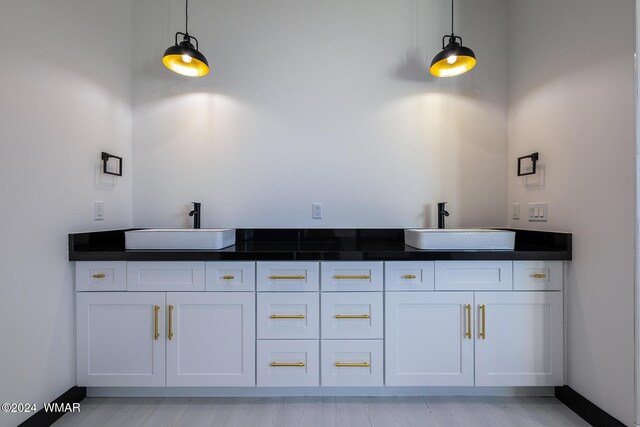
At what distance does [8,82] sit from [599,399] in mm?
3260

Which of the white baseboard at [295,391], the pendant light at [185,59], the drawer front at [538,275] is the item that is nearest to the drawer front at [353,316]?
the white baseboard at [295,391]

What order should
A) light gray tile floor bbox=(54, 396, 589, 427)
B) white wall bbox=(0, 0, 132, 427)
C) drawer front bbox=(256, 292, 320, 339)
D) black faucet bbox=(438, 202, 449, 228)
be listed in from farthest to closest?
black faucet bbox=(438, 202, 449, 228) < drawer front bbox=(256, 292, 320, 339) < light gray tile floor bbox=(54, 396, 589, 427) < white wall bbox=(0, 0, 132, 427)

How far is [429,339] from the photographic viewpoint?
1.60 metres

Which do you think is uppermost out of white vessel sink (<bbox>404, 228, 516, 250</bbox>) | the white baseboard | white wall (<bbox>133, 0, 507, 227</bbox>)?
white wall (<bbox>133, 0, 507, 227</bbox>)

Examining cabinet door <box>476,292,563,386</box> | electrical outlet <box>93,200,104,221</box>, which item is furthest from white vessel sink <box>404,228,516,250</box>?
electrical outlet <box>93,200,104,221</box>

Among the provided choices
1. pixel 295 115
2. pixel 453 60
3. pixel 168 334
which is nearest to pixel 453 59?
pixel 453 60

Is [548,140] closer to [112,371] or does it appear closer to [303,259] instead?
[303,259]

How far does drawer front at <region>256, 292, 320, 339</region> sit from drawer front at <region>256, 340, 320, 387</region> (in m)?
0.04

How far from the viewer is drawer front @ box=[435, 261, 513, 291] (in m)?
1.59

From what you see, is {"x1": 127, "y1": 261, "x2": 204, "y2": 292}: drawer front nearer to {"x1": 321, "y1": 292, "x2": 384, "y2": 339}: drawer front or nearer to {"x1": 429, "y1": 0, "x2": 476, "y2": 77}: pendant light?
{"x1": 321, "y1": 292, "x2": 384, "y2": 339}: drawer front

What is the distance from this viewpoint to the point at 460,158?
2.15 meters

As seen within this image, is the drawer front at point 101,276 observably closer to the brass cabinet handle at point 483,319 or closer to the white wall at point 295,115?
the white wall at point 295,115

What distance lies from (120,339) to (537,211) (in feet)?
8.76

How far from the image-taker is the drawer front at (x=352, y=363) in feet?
5.18
